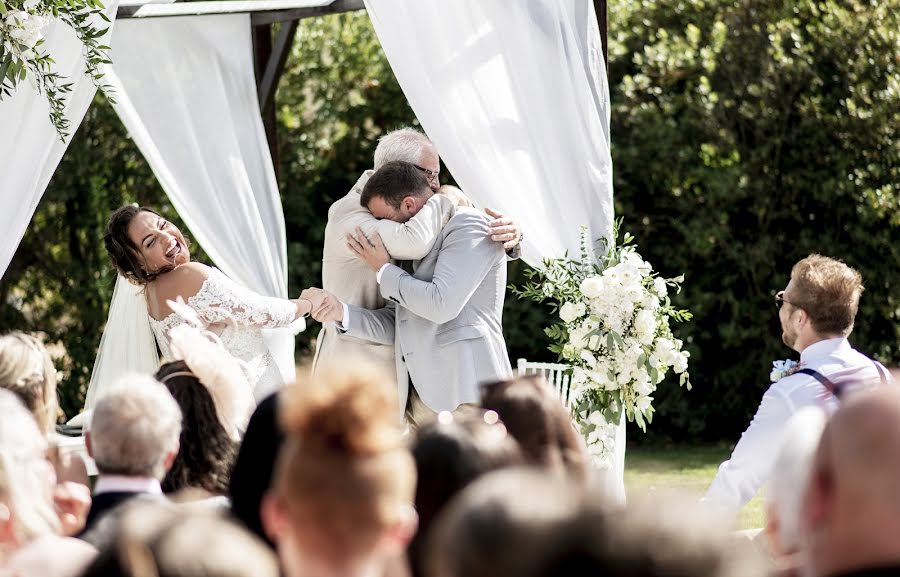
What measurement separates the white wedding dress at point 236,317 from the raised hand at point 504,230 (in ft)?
2.74

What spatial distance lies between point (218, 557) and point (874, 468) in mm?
857

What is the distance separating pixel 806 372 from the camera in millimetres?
3645

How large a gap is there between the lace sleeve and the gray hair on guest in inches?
119

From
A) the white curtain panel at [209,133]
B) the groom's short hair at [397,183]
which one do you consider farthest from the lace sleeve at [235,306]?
the white curtain panel at [209,133]

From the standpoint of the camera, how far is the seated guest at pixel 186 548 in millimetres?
1519

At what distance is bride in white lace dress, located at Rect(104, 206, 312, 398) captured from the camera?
15.4ft

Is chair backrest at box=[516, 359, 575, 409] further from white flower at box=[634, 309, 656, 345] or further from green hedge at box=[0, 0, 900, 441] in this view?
green hedge at box=[0, 0, 900, 441]

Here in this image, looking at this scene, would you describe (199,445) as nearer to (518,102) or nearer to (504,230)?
(504,230)

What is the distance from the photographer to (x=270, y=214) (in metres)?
6.29

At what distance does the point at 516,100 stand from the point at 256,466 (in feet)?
9.13

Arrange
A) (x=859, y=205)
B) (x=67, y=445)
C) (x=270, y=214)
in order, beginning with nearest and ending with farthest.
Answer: (x=67, y=445)
(x=270, y=214)
(x=859, y=205)

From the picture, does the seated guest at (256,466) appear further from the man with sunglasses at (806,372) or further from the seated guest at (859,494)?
the man with sunglasses at (806,372)

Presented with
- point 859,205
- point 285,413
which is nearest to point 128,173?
point 859,205

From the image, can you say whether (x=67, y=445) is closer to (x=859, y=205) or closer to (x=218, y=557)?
(x=218, y=557)
